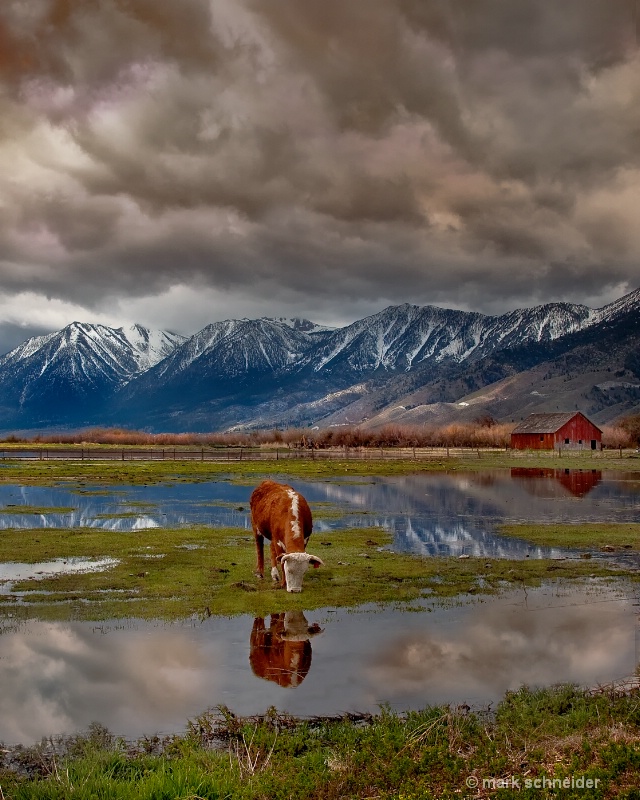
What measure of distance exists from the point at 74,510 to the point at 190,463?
58064mm

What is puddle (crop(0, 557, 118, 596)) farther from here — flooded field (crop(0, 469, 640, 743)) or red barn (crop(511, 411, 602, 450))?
red barn (crop(511, 411, 602, 450))

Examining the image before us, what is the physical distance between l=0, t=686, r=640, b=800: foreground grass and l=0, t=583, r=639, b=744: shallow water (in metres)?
0.85

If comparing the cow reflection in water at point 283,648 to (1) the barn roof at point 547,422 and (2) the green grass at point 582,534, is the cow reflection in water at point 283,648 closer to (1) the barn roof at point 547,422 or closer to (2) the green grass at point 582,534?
(2) the green grass at point 582,534

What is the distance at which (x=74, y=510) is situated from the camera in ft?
157

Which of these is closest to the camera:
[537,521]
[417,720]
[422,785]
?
[422,785]

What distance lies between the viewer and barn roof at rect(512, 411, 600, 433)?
15988cm

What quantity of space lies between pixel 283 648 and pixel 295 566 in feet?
16.4

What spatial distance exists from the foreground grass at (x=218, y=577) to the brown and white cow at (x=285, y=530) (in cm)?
64

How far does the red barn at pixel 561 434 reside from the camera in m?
158

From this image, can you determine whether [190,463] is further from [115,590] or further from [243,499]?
[115,590]

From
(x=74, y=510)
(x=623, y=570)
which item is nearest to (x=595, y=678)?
(x=623, y=570)

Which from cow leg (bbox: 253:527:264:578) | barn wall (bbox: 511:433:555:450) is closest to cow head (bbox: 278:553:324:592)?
cow leg (bbox: 253:527:264:578)

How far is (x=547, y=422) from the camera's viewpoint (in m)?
164

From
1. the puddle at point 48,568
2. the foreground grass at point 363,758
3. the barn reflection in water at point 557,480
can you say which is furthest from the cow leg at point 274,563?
the barn reflection in water at point 557,480
